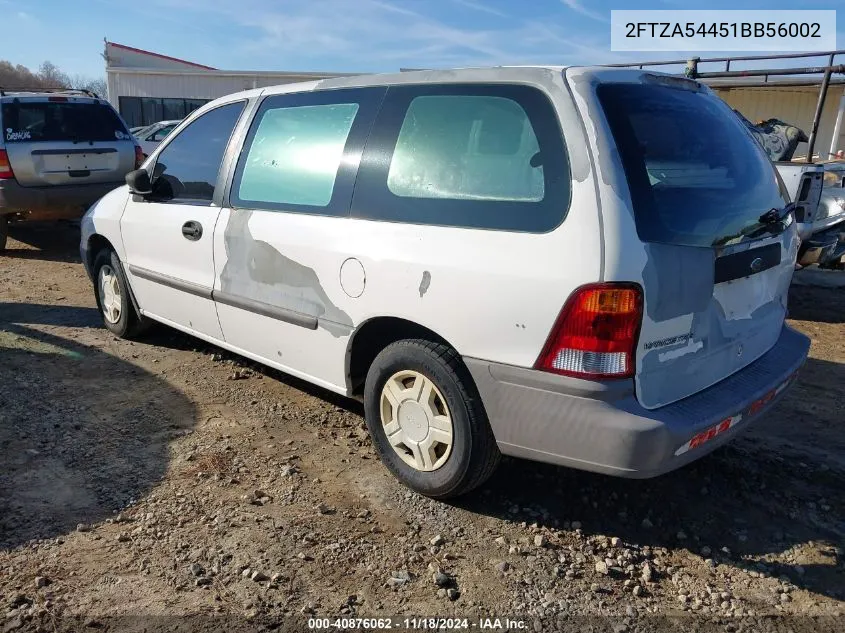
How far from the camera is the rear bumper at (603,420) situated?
2.46 metres

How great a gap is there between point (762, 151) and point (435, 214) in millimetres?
1684

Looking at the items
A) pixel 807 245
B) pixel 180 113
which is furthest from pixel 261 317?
pixel 180 113

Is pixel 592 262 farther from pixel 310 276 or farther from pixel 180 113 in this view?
pixel 180 113

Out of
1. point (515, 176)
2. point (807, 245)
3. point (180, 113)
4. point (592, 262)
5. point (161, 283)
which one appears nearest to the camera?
point (592, 262)

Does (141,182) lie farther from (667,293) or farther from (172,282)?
(667,293)

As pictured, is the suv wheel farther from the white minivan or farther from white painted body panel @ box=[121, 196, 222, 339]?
white painted body panel @ box=[121, 196, 222, 339]

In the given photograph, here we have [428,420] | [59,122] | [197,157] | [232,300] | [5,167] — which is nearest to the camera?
[428,420]

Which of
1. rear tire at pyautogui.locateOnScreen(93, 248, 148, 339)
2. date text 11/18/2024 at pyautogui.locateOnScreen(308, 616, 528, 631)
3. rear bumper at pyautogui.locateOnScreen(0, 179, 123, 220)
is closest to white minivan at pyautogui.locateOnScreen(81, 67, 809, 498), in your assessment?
date text 11/18/2024 at pyautogui.locateOnScreen(308, 616, 528, 631)

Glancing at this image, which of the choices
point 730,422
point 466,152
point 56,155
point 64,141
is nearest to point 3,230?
point 56,155

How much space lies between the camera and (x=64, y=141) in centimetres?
829

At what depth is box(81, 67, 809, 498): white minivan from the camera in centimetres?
247

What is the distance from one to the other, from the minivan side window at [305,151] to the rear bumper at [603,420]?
120cm

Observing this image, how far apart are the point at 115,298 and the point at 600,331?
13.4 ft

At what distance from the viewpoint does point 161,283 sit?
4.51 m
